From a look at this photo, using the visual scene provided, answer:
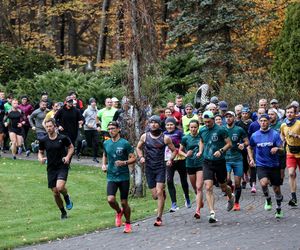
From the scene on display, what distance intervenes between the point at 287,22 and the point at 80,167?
50.7 ft

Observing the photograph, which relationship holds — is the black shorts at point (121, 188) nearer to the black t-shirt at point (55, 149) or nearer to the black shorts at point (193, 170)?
the black t-shirt at point (55, 149)

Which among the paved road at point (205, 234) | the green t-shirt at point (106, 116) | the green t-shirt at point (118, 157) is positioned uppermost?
the green t-shirt at point (106, 116)

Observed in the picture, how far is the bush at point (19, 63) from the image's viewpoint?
115 feet

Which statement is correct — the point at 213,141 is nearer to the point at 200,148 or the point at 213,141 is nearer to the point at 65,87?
the point at 200,148

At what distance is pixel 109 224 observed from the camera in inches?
590

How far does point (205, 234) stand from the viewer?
533 inches

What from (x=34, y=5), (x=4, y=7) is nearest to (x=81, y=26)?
(x=34, y=5)

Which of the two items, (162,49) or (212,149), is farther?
(162,49)

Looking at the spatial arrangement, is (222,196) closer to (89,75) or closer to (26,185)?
(26,185)

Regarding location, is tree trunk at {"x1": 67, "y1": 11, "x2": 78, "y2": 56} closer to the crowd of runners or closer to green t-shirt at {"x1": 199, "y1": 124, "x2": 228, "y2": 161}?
the crowd of runners

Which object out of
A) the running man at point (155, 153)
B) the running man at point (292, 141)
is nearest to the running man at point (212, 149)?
the running man at point (155, 153)

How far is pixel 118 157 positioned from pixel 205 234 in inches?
83.0

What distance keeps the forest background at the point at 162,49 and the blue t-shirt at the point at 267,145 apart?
152 inches

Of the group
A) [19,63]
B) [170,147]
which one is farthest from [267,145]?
[19,63]
